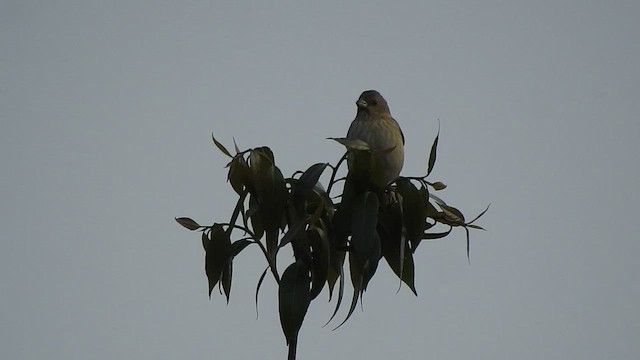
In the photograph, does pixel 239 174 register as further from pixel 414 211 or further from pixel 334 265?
pixel 414 211

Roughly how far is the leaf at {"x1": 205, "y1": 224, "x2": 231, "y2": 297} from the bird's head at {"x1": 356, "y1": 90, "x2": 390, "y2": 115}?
1.37 metres

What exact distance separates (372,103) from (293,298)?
161 cm

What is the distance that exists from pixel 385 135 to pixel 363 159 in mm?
1175

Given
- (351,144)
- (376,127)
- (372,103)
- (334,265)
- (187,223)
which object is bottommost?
(334,265)

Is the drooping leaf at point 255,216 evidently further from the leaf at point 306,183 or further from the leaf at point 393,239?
the leaf at point 393,239

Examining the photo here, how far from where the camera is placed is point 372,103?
4.20 m

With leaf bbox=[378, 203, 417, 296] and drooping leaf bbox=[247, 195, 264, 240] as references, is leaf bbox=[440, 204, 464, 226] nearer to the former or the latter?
leaf bbox=[378, 203, 417, 296]

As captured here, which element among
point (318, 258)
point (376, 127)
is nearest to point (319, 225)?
point (318, 258)

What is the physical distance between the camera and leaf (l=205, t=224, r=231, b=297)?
10.0 feet

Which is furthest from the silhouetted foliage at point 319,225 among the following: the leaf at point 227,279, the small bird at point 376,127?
the small bird at point 376,127

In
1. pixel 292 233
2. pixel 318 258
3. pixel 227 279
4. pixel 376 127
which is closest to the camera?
pixel 292 233

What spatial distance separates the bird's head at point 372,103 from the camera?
4.16 metres

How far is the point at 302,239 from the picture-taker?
9.58 feet

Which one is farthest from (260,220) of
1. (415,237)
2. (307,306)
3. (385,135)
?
(385,135)
